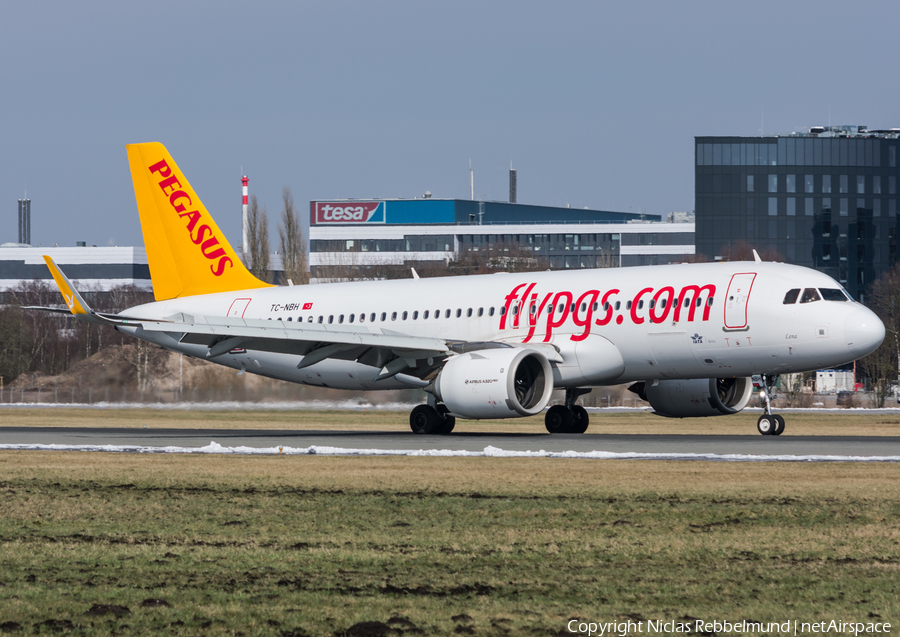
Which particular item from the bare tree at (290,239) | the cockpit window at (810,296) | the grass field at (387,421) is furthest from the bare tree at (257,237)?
the cockpit window at (810,296)

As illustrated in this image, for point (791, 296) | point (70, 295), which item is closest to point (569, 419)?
point (791, 296)

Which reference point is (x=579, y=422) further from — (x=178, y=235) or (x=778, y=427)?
(x=178, y=235)

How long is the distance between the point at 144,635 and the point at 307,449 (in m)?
15.5

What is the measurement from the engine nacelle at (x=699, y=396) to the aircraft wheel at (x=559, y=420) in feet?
7.49

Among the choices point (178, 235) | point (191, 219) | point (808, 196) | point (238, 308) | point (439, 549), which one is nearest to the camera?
point (439, 549)

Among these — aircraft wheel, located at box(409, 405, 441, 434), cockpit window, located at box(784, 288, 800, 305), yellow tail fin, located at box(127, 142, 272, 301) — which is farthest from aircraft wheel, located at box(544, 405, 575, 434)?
yellow tail fin, located at box(127, 142, 272, 301)

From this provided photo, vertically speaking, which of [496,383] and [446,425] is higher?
[496,383]

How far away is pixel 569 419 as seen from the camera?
31.2 metres

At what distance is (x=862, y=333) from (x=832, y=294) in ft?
4.19

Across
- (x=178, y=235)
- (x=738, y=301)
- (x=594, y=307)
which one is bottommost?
(x=594, y=307)

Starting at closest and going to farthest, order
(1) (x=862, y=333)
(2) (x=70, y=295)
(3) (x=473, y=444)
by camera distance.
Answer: (3) (x=473, y=444)
(1) (x=862, y=333)
(2) (x=70, y=295)

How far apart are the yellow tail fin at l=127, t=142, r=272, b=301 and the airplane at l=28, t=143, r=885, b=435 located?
0.95 meters

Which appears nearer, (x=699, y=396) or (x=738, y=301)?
(x=738, y=301)

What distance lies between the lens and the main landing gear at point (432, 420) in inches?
1196
